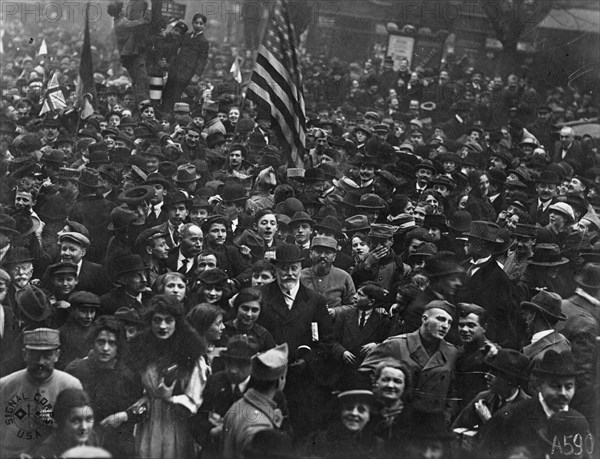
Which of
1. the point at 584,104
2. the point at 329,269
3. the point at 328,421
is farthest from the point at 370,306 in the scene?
the point at 584,104

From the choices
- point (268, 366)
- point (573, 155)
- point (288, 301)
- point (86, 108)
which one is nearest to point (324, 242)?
point (288, 301)

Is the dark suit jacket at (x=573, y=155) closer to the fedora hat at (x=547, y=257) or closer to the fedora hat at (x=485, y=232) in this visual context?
the fedora hat at (x=485, y=232)

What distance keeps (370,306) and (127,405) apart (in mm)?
2239

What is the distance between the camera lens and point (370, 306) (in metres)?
6.95

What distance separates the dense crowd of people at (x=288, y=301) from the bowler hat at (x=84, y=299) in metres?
0.01

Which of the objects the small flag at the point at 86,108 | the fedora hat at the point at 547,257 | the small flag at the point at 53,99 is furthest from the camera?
the small flag at the point at 53,99

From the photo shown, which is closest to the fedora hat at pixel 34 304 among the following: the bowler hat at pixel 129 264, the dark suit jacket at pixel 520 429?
the bowler hat at pixel 129 264

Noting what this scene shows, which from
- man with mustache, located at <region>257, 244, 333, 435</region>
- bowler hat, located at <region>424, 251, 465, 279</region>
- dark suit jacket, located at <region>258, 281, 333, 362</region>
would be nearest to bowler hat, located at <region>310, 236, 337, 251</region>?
man with mustache, located at <region>257, 244, 333, 435</region>

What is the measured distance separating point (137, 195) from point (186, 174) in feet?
4.87

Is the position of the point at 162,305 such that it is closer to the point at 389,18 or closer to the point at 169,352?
the point at 169,352

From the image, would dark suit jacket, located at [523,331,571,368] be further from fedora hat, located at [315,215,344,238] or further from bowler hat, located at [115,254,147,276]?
bowler hat, located at [115,254,147,276]

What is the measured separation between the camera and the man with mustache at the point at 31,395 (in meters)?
5.45

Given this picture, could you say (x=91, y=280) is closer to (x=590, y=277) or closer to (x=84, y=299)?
(x=84, y=299)

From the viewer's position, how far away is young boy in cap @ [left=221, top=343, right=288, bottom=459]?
5.48 m
